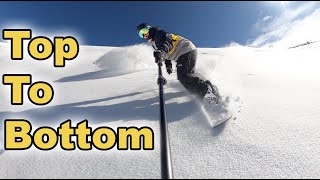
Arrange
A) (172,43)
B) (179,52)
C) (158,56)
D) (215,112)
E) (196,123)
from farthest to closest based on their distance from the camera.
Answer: (179,52) → (172,43) → (158,56) → (215,112) → (196,123)

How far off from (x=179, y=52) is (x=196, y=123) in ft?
6.12

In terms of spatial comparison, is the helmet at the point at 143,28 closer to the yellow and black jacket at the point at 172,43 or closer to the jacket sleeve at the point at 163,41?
the yellow and black jacket at the point at 172,43

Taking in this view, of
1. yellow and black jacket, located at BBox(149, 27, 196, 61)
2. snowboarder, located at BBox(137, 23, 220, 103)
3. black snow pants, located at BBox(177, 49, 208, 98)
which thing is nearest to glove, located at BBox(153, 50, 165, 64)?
snowboarder, located at BBox(137, 23, 220, 103)

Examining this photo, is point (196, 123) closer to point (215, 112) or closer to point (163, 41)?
point (215, 112)

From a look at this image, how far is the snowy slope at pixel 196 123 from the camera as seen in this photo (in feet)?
7.89

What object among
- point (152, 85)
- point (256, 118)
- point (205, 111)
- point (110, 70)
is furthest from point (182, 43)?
point (110, 70)

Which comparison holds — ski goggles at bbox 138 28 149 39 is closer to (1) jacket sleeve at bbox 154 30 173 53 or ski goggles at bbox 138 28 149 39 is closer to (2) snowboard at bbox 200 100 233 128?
(1) jacket sleeve at bbox 154 30 173 53

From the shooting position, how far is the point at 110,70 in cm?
816

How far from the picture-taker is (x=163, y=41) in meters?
4.80

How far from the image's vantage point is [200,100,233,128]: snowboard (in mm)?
3329

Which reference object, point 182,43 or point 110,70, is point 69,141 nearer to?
point 182,43

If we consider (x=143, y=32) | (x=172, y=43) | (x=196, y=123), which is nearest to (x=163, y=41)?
(x=172, y=43)

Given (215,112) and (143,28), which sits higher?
(143,28)

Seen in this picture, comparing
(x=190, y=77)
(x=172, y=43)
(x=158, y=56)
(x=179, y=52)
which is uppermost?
(x=172, y=43)
